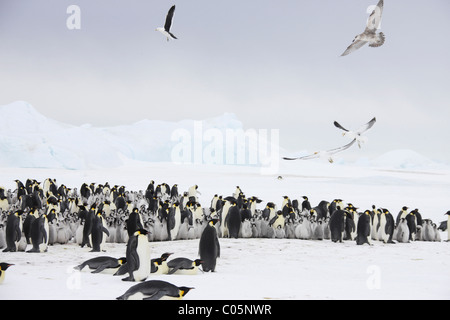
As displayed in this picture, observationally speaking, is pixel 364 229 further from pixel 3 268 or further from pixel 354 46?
pixel 3 268

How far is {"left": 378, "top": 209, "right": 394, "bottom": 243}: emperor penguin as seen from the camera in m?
9.46

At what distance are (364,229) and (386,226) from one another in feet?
2.35

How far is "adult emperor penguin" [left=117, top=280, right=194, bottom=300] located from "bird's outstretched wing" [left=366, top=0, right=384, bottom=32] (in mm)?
4851

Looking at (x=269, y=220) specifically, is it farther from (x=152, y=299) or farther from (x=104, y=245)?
(x=152, y=299)

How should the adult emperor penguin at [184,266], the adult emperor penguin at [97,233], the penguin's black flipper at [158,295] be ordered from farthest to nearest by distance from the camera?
the adult emperor penguin at [97,233] → the adult emperor penguin at [184,266] → the penguin's black flipper at [158,295]

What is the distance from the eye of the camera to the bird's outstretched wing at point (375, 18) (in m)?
7.11

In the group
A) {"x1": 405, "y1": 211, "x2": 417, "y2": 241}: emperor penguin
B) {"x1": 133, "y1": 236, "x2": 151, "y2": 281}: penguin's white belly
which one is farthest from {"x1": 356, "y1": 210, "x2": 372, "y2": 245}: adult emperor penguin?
{"x1": 133, "y1": 236, "x2": 151, "y2": 281}: penguin's white belly

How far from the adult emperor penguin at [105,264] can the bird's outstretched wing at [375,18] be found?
4854 mm

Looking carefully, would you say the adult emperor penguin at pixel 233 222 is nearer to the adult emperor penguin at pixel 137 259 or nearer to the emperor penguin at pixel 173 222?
the emperor penguin at pixel 173 222

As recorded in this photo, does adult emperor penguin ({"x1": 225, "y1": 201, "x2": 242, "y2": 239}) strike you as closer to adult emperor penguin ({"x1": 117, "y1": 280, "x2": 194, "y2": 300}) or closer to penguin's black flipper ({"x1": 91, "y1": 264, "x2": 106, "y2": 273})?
penguin's black flipper ({"x1": 91, "y1": 264, "x2": 106, "y2": 273})

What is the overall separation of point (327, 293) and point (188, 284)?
1.54 meters

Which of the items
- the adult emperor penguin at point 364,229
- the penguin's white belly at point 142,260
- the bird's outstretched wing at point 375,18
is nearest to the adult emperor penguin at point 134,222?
the penguin's white belly at point 142,260

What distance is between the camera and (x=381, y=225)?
960 cm
